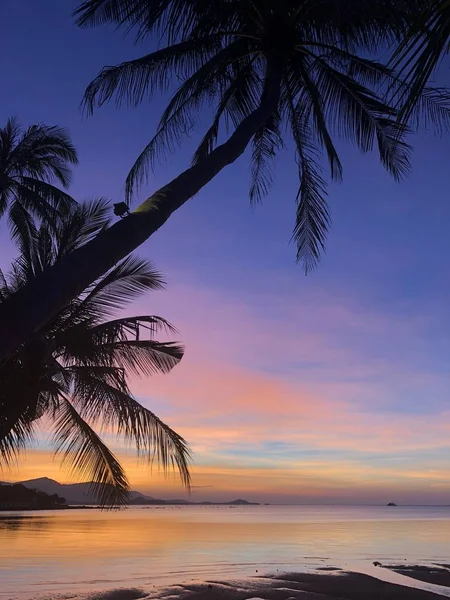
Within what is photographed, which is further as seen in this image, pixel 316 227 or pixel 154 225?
pixel 316 227

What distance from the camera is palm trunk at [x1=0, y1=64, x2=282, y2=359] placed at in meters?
4.65

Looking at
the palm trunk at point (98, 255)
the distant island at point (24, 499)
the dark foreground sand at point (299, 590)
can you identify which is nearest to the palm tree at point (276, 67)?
the palm trunk at point (98, 255)

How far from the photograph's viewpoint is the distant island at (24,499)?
306 feet

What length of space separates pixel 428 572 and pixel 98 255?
53.5 feet

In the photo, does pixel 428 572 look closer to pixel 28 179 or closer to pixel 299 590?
pixel 299 590

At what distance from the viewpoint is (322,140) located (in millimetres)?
10148

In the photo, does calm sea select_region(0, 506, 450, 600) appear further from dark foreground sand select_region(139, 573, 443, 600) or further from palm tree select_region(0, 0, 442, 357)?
palm tree select_region(0, 0, 442, 357)

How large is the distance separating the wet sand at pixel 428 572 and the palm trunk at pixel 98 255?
1316cm

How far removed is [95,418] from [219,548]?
1832cm

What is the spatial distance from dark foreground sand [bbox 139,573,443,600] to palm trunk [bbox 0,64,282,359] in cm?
926

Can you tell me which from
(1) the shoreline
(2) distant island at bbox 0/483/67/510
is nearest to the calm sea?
(1) the shoreline

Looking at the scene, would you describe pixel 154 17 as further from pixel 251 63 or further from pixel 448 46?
pixel 448 46

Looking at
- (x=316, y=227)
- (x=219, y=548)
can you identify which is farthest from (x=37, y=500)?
(x=316, y=227)

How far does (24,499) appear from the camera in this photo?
348ft
